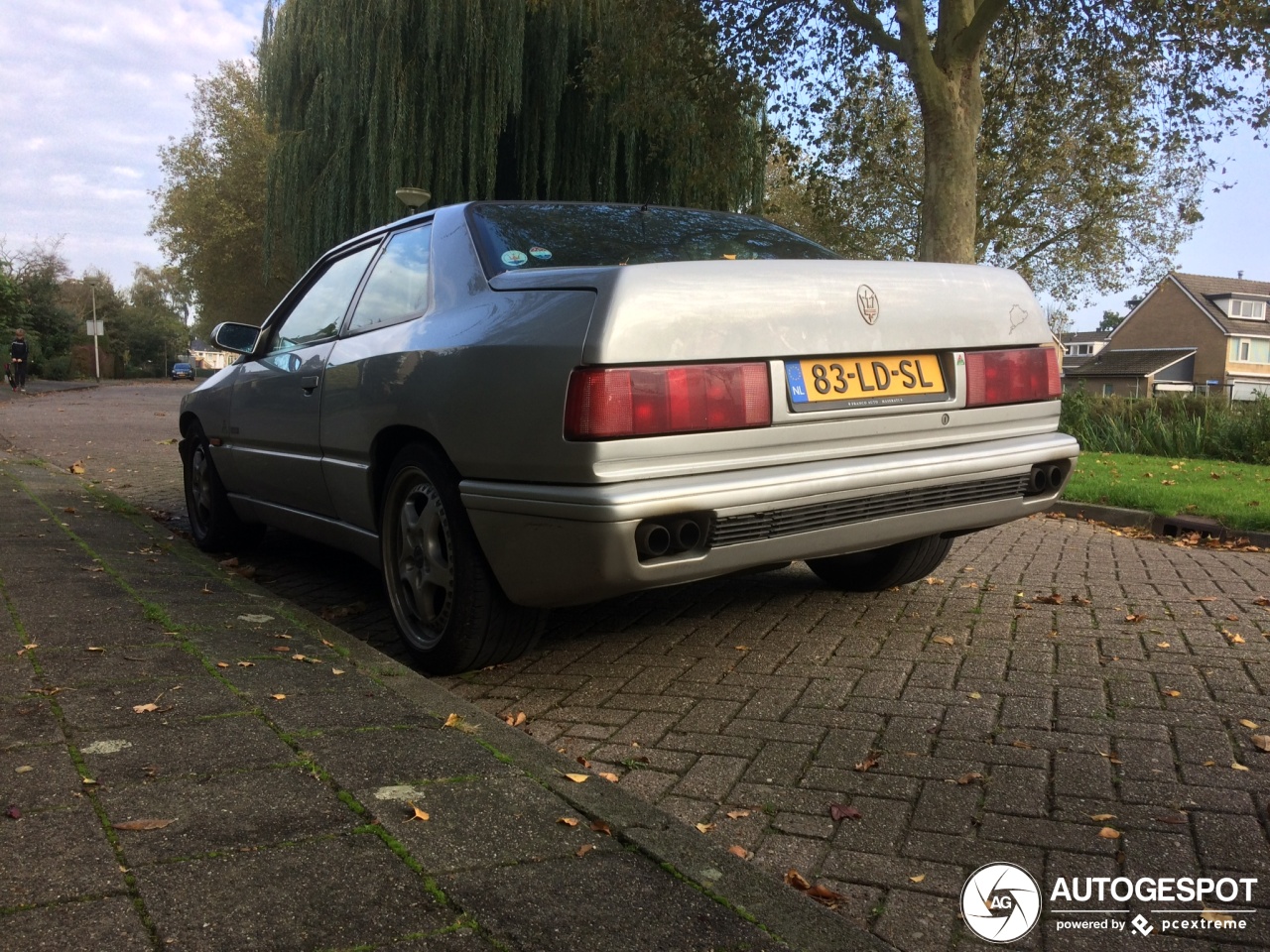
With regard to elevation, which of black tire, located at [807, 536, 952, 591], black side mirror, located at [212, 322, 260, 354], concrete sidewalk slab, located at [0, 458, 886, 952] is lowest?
concrete sidewalk slab, located at [0, 458, 886, 952]

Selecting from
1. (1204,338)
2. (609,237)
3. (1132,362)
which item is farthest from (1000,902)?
(1132,362)

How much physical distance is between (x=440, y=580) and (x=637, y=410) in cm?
109

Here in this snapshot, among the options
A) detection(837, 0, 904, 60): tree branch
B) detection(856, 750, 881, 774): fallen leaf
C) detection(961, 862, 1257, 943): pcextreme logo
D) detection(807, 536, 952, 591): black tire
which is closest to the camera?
detection(961, 862, 1257, 943): pcextreme logo

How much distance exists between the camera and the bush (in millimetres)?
14367

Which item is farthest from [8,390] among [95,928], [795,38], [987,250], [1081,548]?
[95,928]

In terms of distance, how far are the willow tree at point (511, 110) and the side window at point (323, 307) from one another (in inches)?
422

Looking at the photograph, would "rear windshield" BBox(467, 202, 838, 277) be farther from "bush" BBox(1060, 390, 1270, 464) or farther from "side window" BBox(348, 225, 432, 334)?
"bush" BBox(1060, 390, 1270, 464)

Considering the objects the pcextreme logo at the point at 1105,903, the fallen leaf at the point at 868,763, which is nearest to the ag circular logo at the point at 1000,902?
the pcextreme logo at the point at 1105,903

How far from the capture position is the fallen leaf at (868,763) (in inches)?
112

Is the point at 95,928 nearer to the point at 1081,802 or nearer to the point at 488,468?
the point at 488,468

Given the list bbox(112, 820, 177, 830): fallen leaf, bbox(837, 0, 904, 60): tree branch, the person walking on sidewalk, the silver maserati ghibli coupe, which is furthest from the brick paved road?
the person walking on sidewalk

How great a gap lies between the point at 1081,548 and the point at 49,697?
5586mm

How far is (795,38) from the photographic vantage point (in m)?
15.4

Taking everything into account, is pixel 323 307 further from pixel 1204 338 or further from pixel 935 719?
pixel 1204 338
